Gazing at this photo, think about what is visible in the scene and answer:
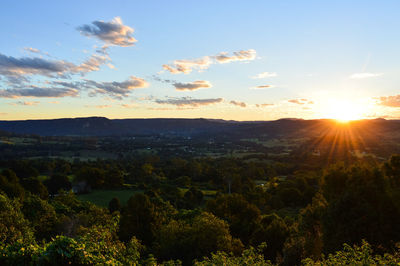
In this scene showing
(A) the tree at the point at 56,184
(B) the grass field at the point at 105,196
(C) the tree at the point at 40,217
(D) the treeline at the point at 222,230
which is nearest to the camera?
(D) the treeline at the point at 222,230

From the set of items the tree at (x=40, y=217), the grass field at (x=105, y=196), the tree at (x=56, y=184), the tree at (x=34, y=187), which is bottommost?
the grass field at (x=105, y=196)

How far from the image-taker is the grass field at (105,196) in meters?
61.5

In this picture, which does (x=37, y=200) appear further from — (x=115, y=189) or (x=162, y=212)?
(x=115, y=189)

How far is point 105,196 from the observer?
6631 centimetres

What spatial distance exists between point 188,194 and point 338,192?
41598 mm

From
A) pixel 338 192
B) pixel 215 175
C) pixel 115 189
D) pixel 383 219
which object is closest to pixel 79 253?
pixel 383 219

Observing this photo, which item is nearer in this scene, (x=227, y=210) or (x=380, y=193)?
(x=380, y=193)

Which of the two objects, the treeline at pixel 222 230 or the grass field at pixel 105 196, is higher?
the treeline at pixel 222 230

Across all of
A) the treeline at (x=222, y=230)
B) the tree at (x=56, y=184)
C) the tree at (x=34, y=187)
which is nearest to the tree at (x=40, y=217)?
the treeline at (x=222, y=230)

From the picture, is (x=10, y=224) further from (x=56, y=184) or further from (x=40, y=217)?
(x=56, y=184)

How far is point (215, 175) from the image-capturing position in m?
95.2

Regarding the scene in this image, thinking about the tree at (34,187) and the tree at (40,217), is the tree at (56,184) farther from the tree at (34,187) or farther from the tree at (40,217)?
the tree at (40,217)

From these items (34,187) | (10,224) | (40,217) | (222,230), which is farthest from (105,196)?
(222,230)

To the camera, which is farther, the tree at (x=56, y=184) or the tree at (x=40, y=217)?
the tree at (x=56, y=184)
